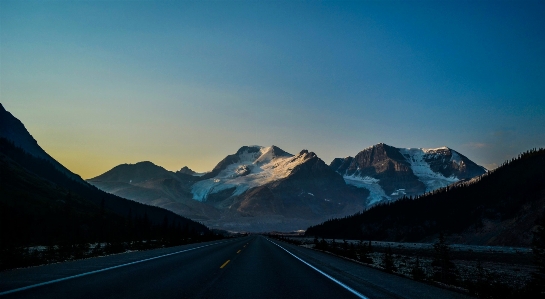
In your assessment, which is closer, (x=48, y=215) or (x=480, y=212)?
(x=48, y=215)

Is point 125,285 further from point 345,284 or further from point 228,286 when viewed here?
point 345,284

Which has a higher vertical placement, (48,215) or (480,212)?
(480,212)

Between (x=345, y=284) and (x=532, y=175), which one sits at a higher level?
(x=532, y=175)

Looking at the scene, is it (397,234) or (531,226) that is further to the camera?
(397,234)

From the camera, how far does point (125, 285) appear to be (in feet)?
42.3

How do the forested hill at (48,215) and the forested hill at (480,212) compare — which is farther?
the forested hill at (480,212)

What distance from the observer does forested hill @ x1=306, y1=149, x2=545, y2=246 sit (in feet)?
370

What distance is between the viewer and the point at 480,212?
132m

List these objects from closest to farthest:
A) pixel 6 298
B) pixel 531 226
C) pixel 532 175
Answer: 1. pixel 6 298
2. pixel 531 226
3. pixel 532 175

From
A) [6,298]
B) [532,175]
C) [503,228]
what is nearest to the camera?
[6,298]

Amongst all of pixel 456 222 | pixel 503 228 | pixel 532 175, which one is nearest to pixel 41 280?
pixel 503 228

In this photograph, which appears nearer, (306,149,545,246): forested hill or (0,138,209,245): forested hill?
(0,138,209,245): forested hill

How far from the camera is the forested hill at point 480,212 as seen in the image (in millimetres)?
112688

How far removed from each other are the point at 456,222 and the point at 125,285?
14063 centimetres
